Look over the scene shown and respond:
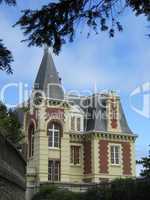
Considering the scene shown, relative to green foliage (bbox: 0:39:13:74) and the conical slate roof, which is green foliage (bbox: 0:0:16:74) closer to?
green foliage (bbox: 0:39:13:74)

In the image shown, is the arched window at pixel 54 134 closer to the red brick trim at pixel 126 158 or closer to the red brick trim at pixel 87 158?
the red brick trim at pixel 87 158

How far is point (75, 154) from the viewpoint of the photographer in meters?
46.2

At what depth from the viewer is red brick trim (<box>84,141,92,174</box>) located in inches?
1769

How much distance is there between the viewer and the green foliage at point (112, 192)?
2758 centimetres

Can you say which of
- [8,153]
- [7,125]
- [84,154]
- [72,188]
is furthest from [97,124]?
[8,153]

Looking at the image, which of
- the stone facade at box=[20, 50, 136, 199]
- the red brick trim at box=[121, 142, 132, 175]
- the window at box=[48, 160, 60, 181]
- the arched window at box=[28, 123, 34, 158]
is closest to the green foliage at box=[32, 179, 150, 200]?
the stone facade at box=[20, 50, 136, 199]

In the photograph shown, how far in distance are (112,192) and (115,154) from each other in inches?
625

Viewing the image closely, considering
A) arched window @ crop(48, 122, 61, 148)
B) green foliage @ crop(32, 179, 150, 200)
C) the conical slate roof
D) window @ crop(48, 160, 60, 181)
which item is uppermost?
the conical slate roof

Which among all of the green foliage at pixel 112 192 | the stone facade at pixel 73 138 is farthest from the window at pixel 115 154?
the green foliage at pixel 112 192

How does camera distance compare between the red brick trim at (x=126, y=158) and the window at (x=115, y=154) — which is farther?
the red brick trim at (x=126, y=158)

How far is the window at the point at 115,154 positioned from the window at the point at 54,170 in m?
5.34

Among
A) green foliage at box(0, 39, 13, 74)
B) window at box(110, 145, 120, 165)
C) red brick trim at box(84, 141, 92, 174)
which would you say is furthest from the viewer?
window at box(110, 145, 120, 165)

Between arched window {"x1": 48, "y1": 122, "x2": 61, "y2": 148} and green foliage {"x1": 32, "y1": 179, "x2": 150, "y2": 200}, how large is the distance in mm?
7362

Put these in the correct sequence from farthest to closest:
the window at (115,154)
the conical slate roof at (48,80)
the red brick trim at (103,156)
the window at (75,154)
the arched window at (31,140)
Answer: the window at (75,154)
the window at (115,154)
the conical slate roof at (48,80)
the red brick trim at (103,156)
the arched window at (31,140)
